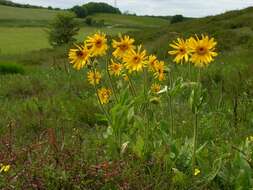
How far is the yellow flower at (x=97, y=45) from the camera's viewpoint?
399cm

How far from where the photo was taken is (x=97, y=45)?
4031 millimetres

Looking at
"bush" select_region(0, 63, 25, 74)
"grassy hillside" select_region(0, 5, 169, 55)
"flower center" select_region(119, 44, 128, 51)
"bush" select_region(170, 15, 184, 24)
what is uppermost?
"flower center" select_region(119, 44, 128, 51)

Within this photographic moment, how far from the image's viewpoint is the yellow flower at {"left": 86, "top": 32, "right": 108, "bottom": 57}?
3.99m

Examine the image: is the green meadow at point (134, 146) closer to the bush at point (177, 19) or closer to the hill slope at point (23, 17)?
the bush at point (177, 19)

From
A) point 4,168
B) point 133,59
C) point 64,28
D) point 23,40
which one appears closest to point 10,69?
point 133,59

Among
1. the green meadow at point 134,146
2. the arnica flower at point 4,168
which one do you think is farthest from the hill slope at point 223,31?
the arnica flower at point 4,168

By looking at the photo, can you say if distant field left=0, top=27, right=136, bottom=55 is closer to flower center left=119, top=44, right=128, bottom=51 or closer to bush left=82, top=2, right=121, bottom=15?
bush left=82, top=2, right=121, bottom=15

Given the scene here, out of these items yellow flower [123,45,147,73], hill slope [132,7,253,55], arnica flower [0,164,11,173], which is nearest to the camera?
arnica flower [0,164,11,173]

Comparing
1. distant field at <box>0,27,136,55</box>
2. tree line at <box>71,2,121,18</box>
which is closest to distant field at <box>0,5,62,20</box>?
tree line at <box>71,2,121,18</box>

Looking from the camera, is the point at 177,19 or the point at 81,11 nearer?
the point at 177,19

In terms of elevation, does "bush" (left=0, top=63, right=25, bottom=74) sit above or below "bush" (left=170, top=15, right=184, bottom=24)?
above

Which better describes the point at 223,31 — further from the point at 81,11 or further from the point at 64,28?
the point at 81,11

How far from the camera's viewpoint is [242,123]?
5773 millimetres

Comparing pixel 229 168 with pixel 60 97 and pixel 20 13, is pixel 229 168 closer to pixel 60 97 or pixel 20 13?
pixel 60 97
